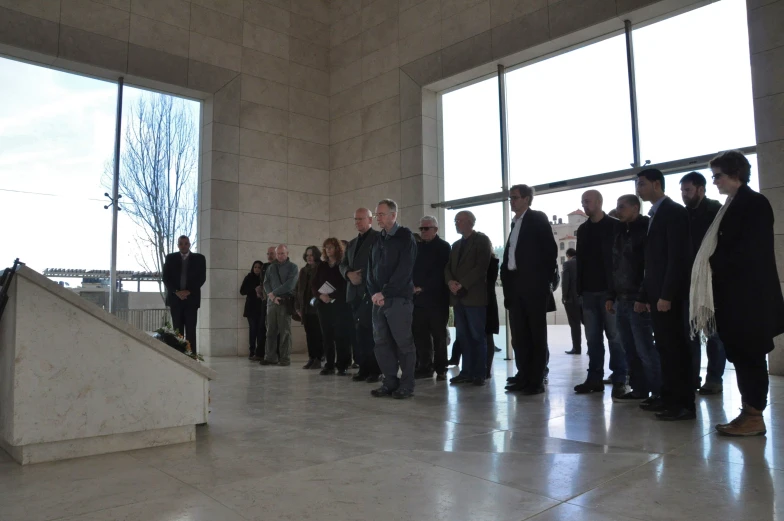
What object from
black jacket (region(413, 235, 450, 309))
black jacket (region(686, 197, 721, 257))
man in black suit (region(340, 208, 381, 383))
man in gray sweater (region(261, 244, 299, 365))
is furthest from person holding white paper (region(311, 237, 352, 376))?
black jacket (region(686, 197, 721, 257))

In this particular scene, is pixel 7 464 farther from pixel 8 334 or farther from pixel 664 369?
pixel 664 369

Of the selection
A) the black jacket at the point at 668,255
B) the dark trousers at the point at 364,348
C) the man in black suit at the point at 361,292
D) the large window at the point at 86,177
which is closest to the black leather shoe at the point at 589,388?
the black jacket at the point at 668,255

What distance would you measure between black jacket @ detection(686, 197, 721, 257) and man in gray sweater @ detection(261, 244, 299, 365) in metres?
4.73

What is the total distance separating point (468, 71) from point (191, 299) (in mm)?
5166

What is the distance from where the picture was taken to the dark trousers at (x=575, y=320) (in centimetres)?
829

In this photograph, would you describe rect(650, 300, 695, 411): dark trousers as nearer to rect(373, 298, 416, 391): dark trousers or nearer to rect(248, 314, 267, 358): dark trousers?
rect(373, 298, 416, 391): dark trousers

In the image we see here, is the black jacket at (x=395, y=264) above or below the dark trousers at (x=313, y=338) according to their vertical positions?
above

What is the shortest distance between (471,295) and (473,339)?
42cm

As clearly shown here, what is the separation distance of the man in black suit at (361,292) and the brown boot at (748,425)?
3060 millimetres

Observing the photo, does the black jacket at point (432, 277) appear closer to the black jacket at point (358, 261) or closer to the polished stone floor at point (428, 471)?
the black jacket at point (358, 261)

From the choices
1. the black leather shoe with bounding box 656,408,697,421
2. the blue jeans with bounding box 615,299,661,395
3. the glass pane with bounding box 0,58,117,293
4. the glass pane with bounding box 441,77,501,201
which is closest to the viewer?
the black leather shoe with bounding box 656,408,697,421

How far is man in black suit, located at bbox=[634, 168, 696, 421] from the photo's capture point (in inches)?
141

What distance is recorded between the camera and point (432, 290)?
5.84m

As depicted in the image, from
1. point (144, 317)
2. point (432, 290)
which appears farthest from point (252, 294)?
point (432, 290)
